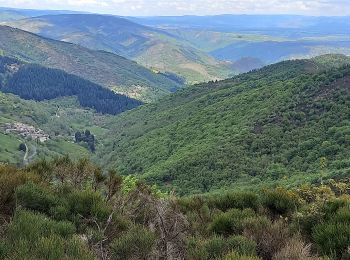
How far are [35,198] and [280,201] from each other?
7394mm

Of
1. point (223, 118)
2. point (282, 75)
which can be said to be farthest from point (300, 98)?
point (282, 75)

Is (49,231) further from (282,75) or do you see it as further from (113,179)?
(282,75)

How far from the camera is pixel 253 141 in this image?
326 feet

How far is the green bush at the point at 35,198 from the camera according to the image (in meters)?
10.7

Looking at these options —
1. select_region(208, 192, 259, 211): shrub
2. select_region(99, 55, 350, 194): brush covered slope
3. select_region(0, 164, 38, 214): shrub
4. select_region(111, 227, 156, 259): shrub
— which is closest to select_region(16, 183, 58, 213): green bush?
select_region(0, 164, 38, 214): shrub

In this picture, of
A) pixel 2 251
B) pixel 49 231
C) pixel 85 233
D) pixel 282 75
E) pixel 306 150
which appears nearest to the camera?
pixel 2 251

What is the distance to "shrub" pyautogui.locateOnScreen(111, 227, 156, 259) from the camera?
8.73 metres

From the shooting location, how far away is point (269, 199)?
44.0 ft

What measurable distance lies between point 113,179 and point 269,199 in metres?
5.31

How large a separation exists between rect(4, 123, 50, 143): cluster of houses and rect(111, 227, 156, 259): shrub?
17355 cm

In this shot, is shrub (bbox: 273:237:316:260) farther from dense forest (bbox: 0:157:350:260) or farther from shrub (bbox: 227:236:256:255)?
shrub (bbox: 227:236:256:255)

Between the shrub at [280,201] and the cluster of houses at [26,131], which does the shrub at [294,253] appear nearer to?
the shrub at [280,201]

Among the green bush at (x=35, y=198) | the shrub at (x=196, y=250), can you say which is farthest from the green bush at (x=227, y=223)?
the green bush at (x=35, y=198)

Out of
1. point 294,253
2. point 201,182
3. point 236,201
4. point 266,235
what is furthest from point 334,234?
point 201,182
